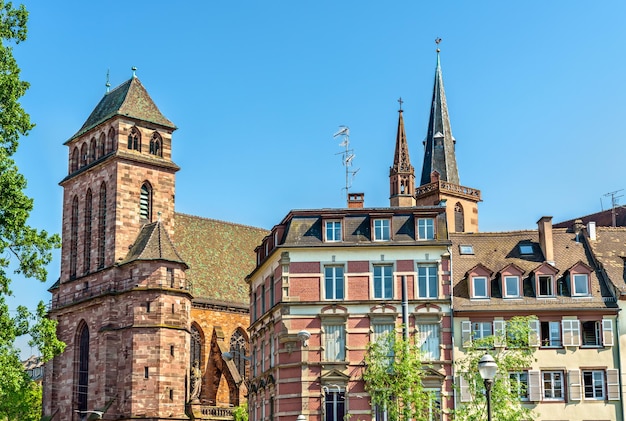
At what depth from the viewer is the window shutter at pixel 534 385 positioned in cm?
5016

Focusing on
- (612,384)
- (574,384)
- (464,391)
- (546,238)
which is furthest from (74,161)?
(612,384)

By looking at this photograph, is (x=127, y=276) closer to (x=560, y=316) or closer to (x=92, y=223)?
(x=92, y=223)

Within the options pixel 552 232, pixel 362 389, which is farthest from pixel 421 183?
pixel 362 389

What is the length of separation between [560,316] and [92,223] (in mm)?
43901

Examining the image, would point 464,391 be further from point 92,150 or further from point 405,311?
point 92,150

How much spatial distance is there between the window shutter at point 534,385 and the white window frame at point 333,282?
9283 millimetres

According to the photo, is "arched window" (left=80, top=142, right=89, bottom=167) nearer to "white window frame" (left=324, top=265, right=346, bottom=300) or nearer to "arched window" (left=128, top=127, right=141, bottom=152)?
"arched window" (left=128, top=127, right=141, bottom=152)

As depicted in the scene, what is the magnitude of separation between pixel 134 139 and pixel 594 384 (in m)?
45.4

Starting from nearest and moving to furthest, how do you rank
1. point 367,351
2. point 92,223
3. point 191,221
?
point 367,351 → point 92,223 → point 191,221

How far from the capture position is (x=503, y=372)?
45719 millimetres

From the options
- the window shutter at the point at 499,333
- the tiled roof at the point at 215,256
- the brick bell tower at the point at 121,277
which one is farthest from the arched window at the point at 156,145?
the window shutter at the point at 499,333

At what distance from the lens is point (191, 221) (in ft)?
313

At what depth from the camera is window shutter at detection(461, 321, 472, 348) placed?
5054 cm

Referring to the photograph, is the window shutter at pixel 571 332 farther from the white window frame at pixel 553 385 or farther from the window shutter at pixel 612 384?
the window shutter at pixel 612 384
